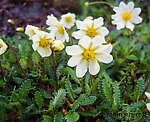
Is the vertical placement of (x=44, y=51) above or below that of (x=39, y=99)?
above

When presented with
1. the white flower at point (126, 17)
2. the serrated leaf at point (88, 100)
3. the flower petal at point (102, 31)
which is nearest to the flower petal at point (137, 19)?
the white flower at point (126, 17)

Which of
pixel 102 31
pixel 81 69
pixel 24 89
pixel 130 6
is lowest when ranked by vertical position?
pixel 24 89

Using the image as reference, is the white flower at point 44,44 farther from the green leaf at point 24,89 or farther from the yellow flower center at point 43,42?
the green leaf at point 24,89

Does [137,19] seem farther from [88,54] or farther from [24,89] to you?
[24,89]

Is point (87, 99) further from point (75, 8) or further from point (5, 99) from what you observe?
point (75, 8)

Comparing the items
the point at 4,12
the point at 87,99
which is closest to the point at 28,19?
the point at 4,12

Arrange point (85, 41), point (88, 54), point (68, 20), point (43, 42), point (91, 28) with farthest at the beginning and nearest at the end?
point (68, 20) → point (91, 28) → point (43, 42) → point (88, 54) → point (85, 41)

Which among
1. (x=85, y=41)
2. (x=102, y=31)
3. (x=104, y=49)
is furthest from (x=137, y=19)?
(x=85, y=41)
